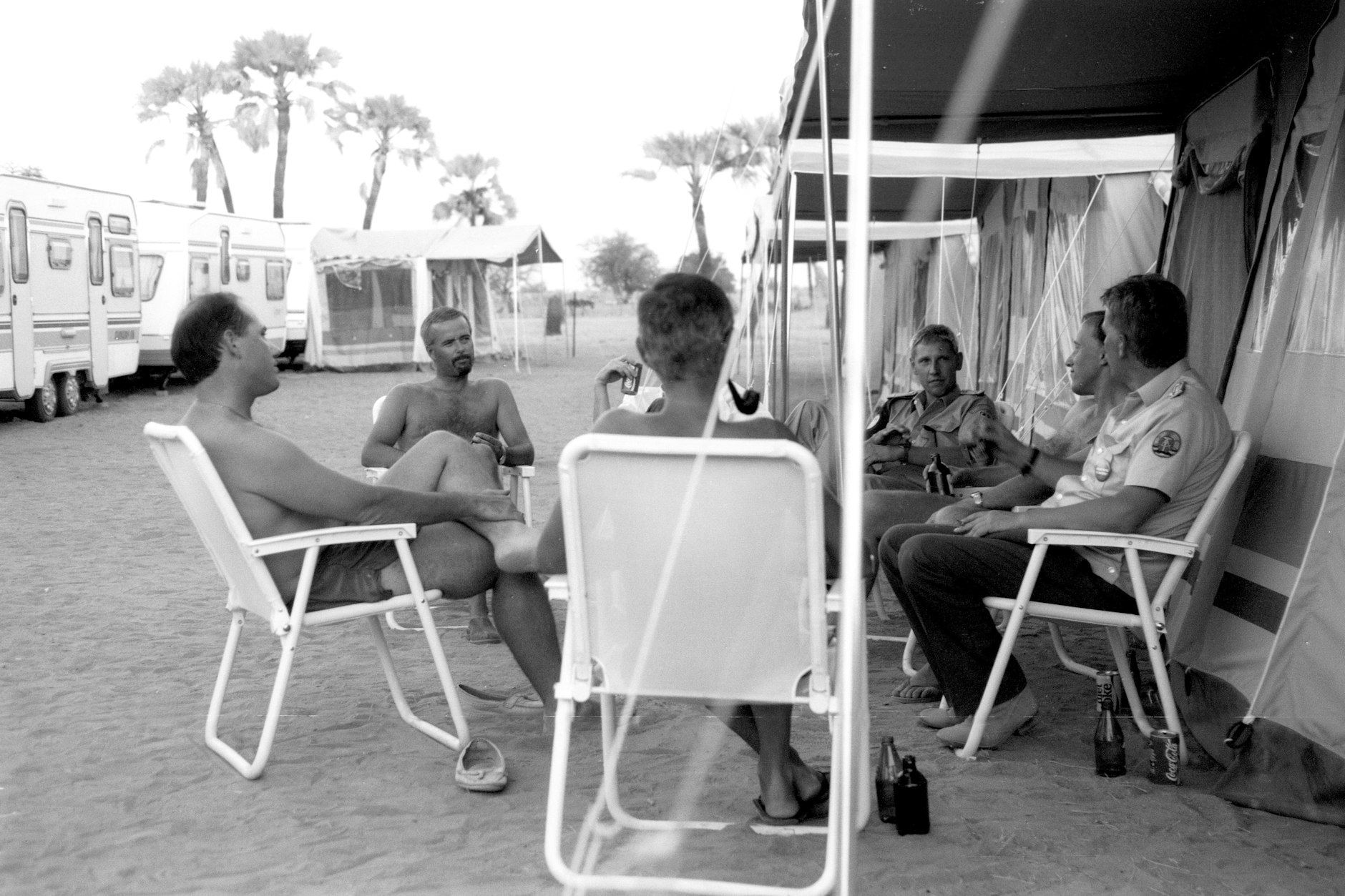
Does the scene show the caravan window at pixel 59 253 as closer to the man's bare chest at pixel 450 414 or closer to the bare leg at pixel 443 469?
the man's bare chest at pixel 450 414

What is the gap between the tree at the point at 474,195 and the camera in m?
36.8

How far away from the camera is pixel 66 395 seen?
12734 millimetres

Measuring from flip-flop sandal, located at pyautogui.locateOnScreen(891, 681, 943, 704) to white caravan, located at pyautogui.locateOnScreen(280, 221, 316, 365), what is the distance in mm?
18210

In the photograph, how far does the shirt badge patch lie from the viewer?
2945 mm

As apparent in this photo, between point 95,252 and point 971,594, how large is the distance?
12.2 m

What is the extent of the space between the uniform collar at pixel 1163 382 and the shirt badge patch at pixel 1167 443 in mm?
263

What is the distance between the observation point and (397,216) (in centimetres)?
3862

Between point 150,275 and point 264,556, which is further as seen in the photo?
point 150,275

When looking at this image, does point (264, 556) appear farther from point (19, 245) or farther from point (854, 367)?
point (19, 245)

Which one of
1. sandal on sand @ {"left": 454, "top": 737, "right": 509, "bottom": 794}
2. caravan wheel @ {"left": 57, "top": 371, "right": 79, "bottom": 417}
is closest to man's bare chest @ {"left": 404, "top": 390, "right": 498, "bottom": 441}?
sandal on sand @ {"left": 454, "top": 737, "right": 509, "bottom": 794}

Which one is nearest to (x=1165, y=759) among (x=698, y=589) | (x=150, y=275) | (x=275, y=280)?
(x=698, y=589)

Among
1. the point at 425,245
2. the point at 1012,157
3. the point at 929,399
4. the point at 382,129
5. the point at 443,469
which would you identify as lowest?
the point at 443,469

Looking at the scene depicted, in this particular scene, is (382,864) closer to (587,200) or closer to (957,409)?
(957,409)

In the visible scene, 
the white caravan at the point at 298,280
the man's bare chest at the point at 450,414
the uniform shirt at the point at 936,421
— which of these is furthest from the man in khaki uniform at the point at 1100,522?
the white caravan at the point at 298,280
